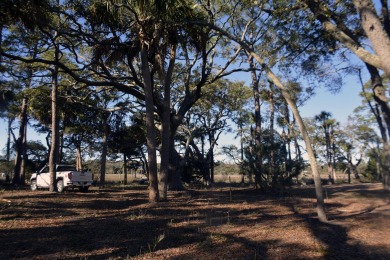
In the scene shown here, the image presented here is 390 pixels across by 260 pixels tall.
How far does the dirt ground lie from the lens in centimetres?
591

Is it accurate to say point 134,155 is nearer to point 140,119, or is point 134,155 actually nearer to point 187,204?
point 140,119

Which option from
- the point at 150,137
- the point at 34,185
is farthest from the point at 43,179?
the point at 150,137

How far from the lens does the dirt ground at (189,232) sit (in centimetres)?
591

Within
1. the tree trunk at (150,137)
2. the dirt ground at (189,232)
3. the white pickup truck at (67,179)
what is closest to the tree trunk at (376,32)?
the dirt ground at (189,232)

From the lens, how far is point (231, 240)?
6.75 meters

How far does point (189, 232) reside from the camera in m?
7.57

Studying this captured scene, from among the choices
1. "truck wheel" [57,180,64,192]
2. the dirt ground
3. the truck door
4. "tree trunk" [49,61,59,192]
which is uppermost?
"tree trunk" [49,61,59,192]

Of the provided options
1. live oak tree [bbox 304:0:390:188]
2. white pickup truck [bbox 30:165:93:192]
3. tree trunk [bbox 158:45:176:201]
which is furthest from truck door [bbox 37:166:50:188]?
live oak tree [bbox 304:0:390:188]

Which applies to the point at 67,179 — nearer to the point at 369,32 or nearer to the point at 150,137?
the point at 150,137

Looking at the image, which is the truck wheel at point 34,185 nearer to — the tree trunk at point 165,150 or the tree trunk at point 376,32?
the tree trunk at point 165,150

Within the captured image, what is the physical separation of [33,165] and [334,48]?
37700 millimetres

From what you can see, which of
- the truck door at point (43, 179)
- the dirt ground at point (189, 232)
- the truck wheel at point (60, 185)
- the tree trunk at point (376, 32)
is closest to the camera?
the dirt ground at point (189, 232)

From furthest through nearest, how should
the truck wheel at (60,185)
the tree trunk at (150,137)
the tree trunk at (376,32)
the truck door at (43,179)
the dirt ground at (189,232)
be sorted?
the truck door at (43,179) < the truck wheel at (60,185) < the tree trunk at (150,137) < the tree trunk at (376,32) < the dirt ground at (189,232)

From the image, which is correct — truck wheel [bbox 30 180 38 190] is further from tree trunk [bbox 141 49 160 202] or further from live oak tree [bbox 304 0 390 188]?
live oak tree [bbox 304 0 390 188]
